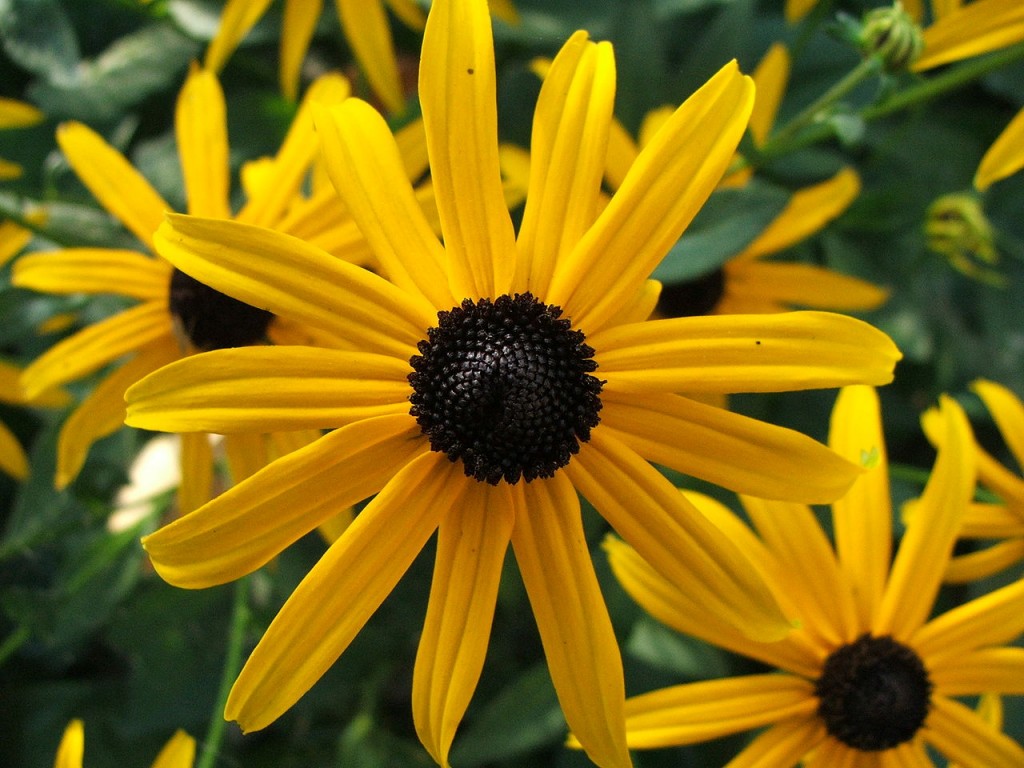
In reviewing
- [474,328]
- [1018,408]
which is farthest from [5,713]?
[1018,408]

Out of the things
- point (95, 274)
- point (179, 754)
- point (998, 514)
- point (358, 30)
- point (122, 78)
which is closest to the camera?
point (179, 754)

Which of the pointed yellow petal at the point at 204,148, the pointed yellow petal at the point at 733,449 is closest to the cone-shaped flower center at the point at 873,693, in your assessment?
the pointed yellow petal at the point at 733,449

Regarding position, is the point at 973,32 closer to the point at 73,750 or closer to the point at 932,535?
the point at 932,535

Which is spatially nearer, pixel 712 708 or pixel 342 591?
pixel 342 591

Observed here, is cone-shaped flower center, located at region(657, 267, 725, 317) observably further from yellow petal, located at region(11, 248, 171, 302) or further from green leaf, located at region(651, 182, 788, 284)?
yellow petal, located at region(11, 248, 171, 302)

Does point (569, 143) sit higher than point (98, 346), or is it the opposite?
point (98, 346)

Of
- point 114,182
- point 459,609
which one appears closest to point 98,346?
point 114,182

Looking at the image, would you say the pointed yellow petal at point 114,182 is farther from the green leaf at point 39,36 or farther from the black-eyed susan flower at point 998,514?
the black-eyed susan flower at point 998,514

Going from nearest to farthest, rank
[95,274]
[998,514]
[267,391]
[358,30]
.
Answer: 1. [267,391]
2. [95,274]
3. [998,514]
4. [358,30]
